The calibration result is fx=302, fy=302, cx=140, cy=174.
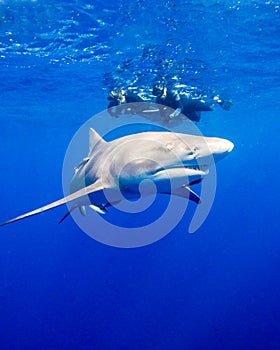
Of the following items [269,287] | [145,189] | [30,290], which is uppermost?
[30,290]

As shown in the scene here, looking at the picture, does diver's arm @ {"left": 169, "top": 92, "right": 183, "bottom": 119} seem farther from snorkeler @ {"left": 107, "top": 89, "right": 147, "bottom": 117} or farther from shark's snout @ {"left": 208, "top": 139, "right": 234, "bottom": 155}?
shark's snout @ {"left": 208, "top": 139, "right": 234, "bottom": 155}

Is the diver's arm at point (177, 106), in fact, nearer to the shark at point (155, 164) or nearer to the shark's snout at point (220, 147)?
the shark at point (155, 164)

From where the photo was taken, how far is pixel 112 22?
1094 cm

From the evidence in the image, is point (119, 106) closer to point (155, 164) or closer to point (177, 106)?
point (177, 106)

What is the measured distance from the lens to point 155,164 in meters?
3.65

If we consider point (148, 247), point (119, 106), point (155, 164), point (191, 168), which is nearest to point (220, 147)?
point (191, 168)

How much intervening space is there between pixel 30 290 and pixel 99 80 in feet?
63.3

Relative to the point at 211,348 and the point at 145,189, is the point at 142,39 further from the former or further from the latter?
the point at 211,348

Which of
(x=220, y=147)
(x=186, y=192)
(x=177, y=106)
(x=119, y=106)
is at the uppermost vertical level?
(x=119, y=106)

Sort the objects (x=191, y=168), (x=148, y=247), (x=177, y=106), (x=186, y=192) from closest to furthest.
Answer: (x=191, y=168), (x=186, y=192), (x=177, y=106), (x=148, y=247)

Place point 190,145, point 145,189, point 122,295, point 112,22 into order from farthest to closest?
1. point 122,295
2. point 112,22
3. point 145,189
4. point 190,145

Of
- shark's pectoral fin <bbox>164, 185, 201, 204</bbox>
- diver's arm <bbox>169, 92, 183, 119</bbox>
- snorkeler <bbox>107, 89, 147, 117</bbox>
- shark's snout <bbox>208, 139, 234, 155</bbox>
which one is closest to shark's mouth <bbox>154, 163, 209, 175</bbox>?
shark's snout <bbox>208, 139, 234, 155</bbox>

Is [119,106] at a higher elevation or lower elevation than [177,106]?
higher

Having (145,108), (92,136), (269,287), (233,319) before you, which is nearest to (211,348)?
(233,319)
